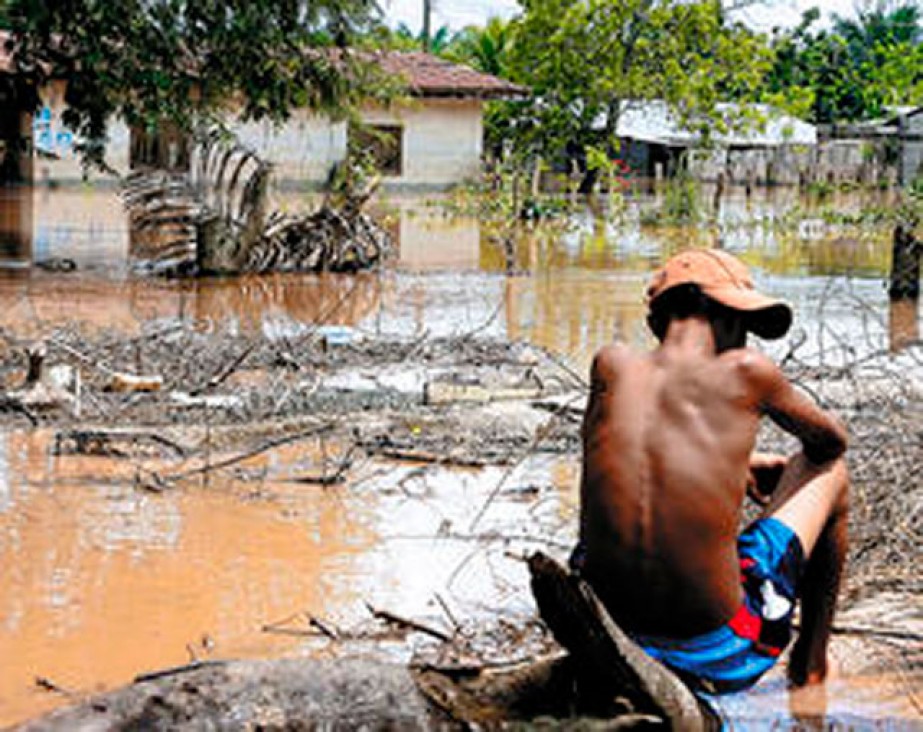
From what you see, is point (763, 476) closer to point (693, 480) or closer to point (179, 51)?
point (693, 480)

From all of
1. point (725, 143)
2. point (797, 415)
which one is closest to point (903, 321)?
point (797, 415)

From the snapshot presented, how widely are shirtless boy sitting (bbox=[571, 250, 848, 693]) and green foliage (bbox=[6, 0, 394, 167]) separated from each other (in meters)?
8.30

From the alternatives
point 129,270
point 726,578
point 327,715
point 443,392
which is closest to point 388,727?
point 327,715

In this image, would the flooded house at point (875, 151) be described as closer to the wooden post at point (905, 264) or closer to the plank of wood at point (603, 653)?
the wooden post at point (905, 264)

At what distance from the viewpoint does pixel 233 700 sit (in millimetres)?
2900

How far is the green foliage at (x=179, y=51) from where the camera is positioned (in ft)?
37.2

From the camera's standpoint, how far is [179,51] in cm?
1238

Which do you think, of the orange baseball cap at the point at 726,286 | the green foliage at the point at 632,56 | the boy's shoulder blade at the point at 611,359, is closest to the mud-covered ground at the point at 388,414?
the boy's shoulder blade at the point at 611,359

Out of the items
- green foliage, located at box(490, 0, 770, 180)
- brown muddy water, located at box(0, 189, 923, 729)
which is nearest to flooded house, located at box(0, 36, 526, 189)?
green foliage, located at box(490, 0, 770, 180)

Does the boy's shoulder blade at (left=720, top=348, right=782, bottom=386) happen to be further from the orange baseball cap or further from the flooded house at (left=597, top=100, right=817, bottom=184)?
the flooded house at (left=597, top=100, right=817, bottom=184)

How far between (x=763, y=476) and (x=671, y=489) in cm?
65

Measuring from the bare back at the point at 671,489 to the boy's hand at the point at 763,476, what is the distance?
47 cm

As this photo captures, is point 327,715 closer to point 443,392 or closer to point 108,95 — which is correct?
point 443,392

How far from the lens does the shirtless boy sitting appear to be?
329cm
